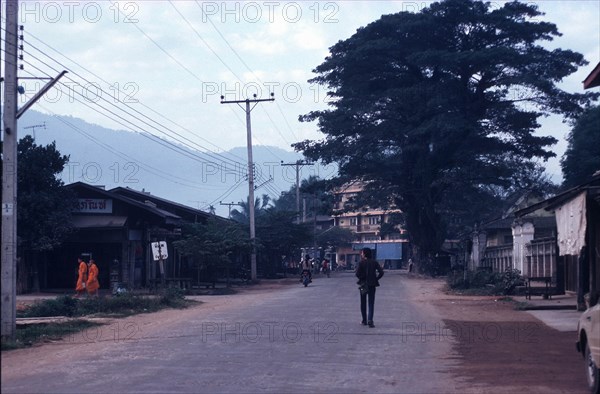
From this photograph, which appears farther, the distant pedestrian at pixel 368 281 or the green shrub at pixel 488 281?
the green shrub at pixel 488 281

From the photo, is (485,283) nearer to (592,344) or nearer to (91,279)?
(91,279)

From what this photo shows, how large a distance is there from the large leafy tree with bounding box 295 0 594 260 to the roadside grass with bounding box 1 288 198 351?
84.2ft

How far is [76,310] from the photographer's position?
22.4 m

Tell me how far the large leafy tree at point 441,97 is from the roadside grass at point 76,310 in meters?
25.7

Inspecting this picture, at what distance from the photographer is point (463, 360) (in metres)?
13.4

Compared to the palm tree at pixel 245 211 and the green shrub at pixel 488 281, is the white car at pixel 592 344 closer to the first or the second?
the green shrub at pixel 488 281

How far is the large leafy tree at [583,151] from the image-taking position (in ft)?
167

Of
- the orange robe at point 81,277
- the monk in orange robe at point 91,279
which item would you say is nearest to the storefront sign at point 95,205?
the orange robe at point 81,277

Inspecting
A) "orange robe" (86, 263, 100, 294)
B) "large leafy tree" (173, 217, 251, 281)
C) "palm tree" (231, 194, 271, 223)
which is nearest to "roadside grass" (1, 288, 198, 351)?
"orange robe" (86, 263, 100, 294)

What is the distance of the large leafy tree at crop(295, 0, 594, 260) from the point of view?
48.8 meters

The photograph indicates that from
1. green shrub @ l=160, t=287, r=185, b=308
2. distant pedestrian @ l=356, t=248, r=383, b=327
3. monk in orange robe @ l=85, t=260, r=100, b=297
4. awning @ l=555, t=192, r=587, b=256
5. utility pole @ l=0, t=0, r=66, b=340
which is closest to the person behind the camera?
utility pole @ l=0, t=0, r=66, b=340

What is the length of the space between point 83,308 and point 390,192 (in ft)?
121

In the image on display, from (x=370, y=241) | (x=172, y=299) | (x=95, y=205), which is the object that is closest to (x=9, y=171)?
(x=172, y=299)

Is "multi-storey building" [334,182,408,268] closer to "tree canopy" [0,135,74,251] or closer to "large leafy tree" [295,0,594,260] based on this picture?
"large leafy tree" [295,0,594,260]
